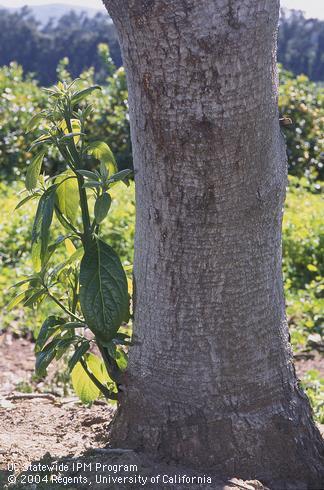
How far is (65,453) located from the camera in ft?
8.52

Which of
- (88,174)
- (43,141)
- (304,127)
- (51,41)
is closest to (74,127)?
(43,141)

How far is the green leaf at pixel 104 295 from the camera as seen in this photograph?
2.39 m

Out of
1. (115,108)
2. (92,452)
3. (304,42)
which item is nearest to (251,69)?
(92,452)

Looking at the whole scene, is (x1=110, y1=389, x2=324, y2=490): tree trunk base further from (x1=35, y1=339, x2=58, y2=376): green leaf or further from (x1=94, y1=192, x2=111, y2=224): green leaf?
(x1=94, y1=192, x2=111, y2=224): green leaf

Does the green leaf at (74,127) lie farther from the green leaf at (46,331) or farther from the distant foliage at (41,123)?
the distant foliage at (41,123)

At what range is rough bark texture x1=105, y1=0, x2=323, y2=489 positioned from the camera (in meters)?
2.17

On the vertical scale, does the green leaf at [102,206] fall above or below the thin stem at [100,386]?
above

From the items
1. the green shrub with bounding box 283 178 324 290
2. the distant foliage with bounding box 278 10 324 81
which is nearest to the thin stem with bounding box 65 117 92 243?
the green shrub with bounding box 283 178 324 290

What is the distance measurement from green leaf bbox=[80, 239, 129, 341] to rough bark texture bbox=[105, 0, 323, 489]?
9 centimetres

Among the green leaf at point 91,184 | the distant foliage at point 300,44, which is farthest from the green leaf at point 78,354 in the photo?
the distant foliage at point 300,44

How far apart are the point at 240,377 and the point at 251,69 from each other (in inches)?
37.4

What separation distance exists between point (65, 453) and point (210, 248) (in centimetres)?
89

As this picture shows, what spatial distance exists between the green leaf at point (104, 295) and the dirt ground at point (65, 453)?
417mm

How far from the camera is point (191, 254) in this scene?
2.34 metres
